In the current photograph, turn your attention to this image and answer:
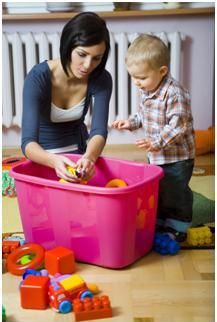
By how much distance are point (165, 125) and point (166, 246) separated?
31 cm

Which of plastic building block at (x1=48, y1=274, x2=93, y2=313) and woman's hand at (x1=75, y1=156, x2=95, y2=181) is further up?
woman's hand at (x1=75, y1=156, x2=95, y2=181)

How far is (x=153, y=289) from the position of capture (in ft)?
3.21

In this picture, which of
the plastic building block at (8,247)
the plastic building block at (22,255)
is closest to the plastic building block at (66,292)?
the plastic building block at (22,255)

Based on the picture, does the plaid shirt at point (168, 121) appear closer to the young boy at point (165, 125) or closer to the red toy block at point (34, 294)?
the young boy at point (165, 125)

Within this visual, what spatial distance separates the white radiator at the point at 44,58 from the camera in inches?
88.1

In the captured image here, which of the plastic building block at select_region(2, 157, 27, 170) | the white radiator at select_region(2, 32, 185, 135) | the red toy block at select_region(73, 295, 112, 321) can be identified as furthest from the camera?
the white radiator at select_region(2, 32, 185, 135)

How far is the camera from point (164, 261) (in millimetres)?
1108

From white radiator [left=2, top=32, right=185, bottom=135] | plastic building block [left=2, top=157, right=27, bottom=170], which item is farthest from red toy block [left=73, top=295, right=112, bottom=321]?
white radiator [left=2, top=32, right=185, bottom=135]

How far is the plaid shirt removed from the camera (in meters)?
1.14

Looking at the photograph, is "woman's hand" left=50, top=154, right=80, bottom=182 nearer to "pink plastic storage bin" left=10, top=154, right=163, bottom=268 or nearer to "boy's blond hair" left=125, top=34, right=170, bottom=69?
"pink plastic storage bin" left=10, top=154, right=163, bottom=268

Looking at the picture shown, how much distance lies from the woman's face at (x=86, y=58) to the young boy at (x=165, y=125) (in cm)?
8

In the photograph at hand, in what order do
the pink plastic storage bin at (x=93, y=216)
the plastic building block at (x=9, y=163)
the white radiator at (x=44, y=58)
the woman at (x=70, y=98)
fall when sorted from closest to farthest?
1. the pink plastic storage bin at (x=93, y=216)
2. the woman at (x=70, y=98)
3. the plastic building block at (x=9, y=163)
4. the white radiator at (x=44, y=58)

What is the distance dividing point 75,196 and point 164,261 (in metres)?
0.28

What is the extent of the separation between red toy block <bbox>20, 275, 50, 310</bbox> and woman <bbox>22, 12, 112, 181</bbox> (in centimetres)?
27
